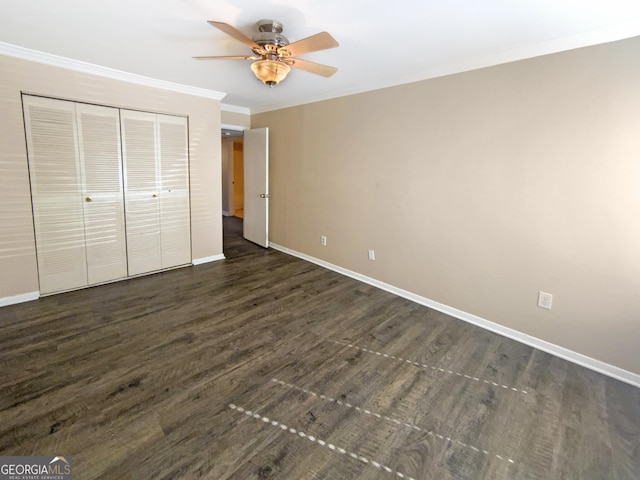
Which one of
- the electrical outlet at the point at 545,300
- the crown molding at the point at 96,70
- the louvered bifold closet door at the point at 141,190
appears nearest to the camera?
the electrical outlet at the point at 545,300

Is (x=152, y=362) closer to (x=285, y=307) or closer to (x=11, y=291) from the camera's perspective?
(x=285, y=307)

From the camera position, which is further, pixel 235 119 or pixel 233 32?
pixel 235 119

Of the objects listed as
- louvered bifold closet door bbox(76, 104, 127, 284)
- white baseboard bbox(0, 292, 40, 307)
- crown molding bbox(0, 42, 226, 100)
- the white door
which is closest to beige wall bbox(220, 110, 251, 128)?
the white door

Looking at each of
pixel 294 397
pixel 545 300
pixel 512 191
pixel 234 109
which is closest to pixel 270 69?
pixel 512 191

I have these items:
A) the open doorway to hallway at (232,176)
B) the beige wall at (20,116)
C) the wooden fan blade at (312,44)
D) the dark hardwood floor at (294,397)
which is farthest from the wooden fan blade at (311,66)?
the open doorway to hallway at (232,176)

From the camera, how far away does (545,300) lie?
252 cm

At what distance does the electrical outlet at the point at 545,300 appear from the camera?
2498 mm

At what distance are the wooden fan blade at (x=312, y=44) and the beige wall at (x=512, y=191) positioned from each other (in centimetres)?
146

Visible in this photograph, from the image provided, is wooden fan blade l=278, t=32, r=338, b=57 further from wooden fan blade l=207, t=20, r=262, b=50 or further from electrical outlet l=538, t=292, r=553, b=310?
electrical outlet l=538, t=292, r=553, b=310

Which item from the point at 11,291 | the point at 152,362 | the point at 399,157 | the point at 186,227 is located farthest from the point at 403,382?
the point at 11,291

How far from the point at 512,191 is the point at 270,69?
84.2 inches

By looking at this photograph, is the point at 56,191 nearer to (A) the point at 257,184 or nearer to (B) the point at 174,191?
(B) the point at 174,191

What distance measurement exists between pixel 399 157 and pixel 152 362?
2896 millimetres

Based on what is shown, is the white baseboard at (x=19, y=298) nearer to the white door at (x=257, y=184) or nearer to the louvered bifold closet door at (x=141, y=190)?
the louvered bifold closet door at (x=141, y=190)
